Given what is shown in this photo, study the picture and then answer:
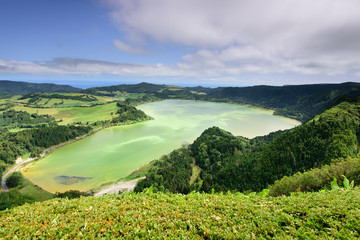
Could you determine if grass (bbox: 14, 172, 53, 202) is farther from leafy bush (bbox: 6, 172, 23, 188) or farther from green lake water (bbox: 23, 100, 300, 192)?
green lake water (bbox: 23, 100, 300, 192)

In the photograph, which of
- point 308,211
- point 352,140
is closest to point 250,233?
point 308,211

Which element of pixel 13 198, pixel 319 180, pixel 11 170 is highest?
pixel 319 180

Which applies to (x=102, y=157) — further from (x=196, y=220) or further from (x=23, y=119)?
(x=23, y=119)

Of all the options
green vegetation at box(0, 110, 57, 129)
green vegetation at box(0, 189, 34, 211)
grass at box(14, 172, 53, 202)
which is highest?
green vegetation at box(0, 110, 57, 129)

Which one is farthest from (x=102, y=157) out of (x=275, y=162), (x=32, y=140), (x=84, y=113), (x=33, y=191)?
(x=84, y=113)

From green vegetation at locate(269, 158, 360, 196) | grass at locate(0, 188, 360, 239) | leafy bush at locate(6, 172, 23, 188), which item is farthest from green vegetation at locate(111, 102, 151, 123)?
grass at locate(0, 188, 360, 239)

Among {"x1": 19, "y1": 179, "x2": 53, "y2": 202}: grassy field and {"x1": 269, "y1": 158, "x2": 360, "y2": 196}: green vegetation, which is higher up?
{"x1": 269, "y1": 158, "x2": 360, "y2": 196}: green vegetation

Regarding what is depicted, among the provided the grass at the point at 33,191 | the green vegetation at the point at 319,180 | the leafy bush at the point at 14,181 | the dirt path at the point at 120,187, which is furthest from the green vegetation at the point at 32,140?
the green vegetation at the point at 319,180

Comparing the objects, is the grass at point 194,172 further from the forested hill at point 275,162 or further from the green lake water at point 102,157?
the green lake water at point 102,157
